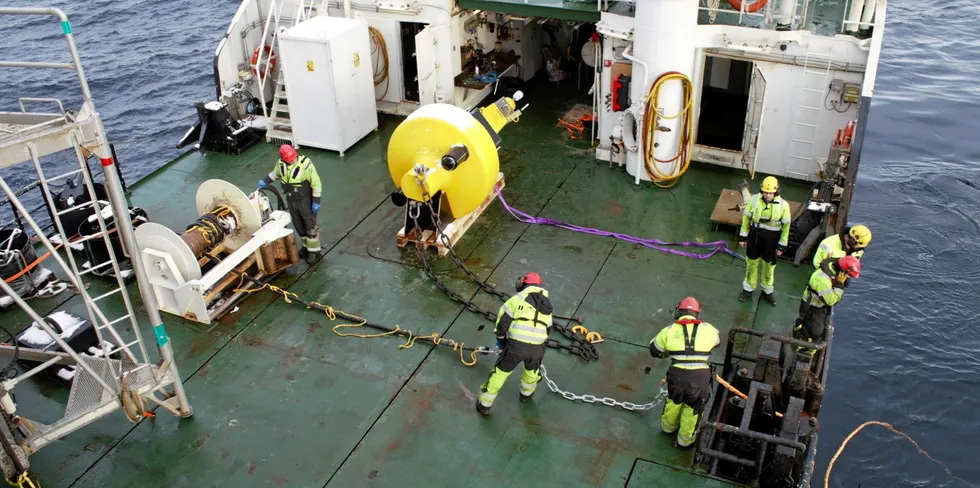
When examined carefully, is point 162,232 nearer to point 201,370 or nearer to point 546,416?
point 201,370

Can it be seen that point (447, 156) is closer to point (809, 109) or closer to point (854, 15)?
point (809, 109)

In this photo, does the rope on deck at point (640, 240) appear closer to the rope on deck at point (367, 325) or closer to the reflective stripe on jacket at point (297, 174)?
the reflective stripe on jacket at point (297, 174)

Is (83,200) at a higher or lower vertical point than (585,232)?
higher

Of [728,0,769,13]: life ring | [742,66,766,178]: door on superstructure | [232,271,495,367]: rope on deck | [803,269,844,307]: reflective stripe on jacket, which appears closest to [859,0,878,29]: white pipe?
[728,0,769,13]: life ring

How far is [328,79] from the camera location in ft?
42.4

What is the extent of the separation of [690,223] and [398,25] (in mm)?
6418

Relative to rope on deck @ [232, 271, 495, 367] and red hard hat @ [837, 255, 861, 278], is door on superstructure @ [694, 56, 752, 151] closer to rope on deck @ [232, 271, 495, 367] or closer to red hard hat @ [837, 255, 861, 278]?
red hard hat @ [837, 255, 861, 278]

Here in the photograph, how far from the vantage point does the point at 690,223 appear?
11508 mm

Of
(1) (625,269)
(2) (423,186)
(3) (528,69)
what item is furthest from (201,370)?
(3) (528,69)

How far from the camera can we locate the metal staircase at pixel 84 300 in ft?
20.0

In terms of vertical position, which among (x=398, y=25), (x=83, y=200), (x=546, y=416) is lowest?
(x=546, y=416)

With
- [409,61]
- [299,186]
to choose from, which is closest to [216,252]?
[299,186]

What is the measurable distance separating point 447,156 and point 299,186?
190cm

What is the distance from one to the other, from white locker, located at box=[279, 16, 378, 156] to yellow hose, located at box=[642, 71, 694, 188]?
15.9 feet
